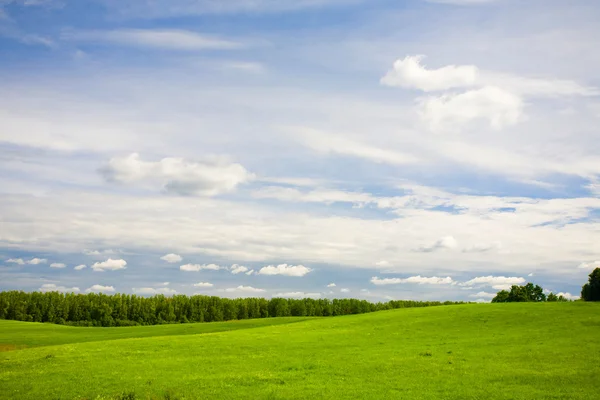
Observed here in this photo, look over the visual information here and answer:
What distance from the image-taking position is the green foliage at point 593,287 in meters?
84.5

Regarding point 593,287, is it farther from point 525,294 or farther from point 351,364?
point 351,364

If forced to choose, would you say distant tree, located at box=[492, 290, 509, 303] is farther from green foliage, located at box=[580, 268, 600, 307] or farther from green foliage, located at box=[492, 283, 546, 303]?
green foliage, located at box=[580, 268, 600, 307]

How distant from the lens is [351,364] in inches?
1455

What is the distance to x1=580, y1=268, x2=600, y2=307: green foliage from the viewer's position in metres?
84.5

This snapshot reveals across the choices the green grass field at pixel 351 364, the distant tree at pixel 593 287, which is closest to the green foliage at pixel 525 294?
the distant tree at pixel 593 287

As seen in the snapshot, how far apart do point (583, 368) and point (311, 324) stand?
138 feet

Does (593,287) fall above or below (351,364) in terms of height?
above

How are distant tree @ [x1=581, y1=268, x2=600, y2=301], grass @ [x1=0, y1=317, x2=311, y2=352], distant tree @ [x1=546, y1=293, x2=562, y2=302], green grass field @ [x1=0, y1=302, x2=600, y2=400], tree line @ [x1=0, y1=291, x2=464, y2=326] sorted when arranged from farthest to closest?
tree line @ [x1=0, y1=291, x2=464, y2=326] → distant tree @ [x1=546, y1=293, x2=562, y2=302] → distant tree @ [x1=581, y1=268, x2=600, y2=301] → grass @ [x1=0, y1=317, x2=311, y2=352] → green grass field @ [x1=0, y1=302, x2=600, y2=400]

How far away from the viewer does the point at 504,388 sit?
2875 centimetres

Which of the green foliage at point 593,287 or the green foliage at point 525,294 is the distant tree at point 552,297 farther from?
the green foliage at point 593,287

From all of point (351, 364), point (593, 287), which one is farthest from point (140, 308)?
point (351, 364)

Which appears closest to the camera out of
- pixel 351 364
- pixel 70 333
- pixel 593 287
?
pixel 351 364

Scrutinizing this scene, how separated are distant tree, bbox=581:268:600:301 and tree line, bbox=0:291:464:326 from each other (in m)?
93.2

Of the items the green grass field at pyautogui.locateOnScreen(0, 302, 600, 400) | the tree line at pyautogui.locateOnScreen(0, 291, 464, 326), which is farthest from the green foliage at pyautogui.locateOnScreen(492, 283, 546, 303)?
the green grass field at pyautogui.locateOnScreen(0, 302, 600, 400)
